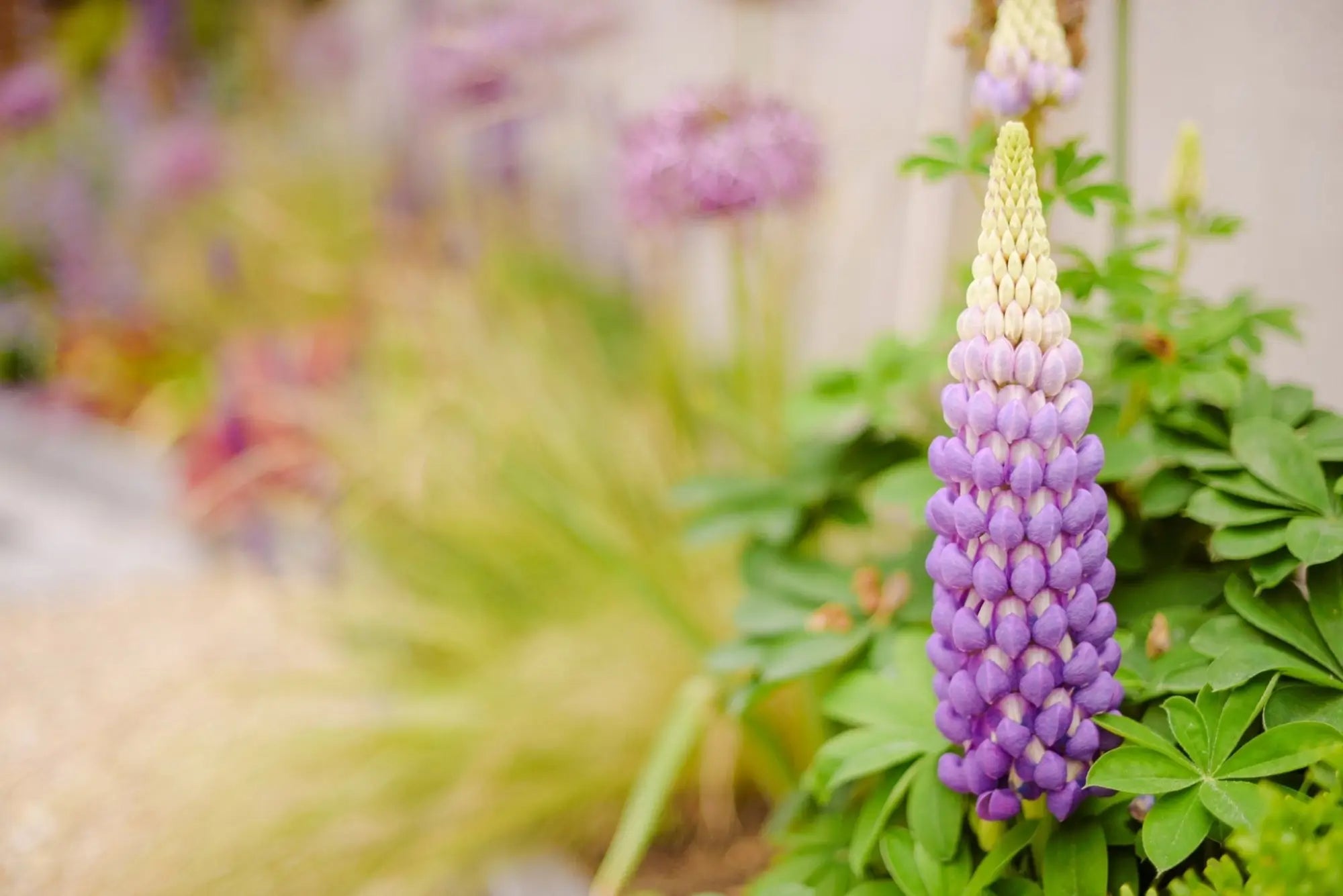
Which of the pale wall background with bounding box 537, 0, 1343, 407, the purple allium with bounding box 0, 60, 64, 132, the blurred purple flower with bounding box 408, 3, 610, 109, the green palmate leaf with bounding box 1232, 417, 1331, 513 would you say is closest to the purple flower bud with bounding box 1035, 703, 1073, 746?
the green palmate leaf with bounding box 1232, 417, 1331, 513

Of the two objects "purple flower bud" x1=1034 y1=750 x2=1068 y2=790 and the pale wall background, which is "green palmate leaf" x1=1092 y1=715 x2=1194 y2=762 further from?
the pale wall background

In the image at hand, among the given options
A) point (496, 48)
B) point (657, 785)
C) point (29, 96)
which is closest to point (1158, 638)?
point (657, 785)

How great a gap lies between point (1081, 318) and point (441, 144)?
6.08ft

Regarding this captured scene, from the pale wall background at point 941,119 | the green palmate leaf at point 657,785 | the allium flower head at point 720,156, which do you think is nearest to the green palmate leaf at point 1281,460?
the pale wall background at point 941,119

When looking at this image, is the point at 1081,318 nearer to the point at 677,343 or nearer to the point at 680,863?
the point at 680,863

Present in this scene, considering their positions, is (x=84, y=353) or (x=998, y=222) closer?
(x=998, y=222)

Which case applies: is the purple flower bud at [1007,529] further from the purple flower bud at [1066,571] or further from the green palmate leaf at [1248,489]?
the green palmate leaf at [1248,489]

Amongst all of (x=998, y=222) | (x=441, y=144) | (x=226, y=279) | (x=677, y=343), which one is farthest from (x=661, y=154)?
(x=226, y=279)

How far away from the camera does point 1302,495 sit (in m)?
0.59

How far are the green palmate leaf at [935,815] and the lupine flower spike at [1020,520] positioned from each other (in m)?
0.07

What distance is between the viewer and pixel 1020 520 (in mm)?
488

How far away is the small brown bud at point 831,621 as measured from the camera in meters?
0.73

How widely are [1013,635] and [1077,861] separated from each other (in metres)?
0.16

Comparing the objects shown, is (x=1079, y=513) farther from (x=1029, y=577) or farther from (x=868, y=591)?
(x=868, y=591)
